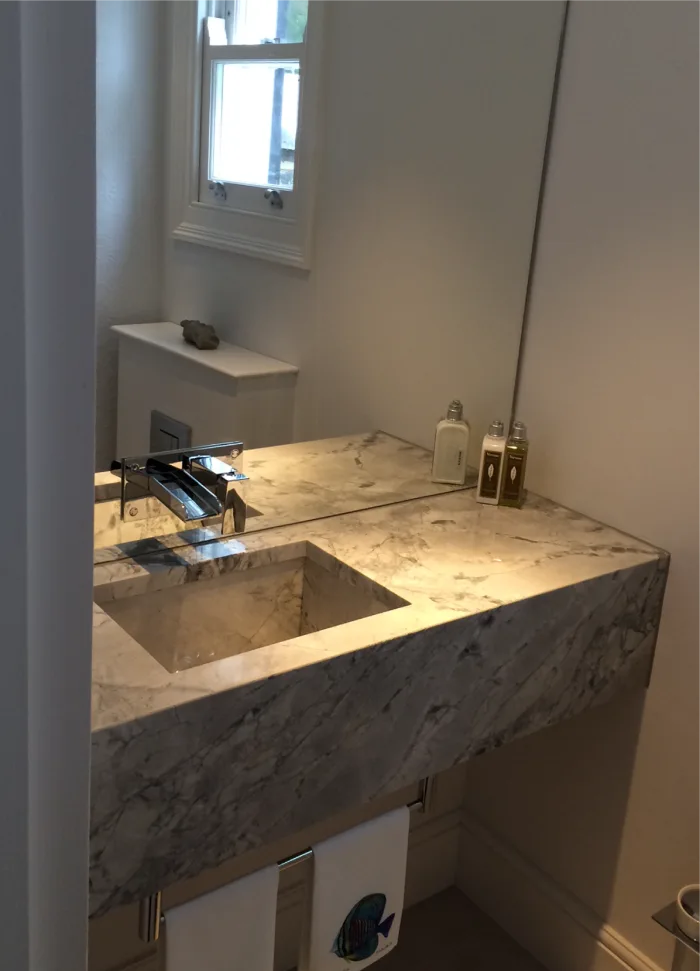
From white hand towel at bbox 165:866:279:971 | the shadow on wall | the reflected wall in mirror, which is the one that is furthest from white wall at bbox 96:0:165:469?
the shadow on wall

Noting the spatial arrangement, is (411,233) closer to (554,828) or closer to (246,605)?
(246,605)

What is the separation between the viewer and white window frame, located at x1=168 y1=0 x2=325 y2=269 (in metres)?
1.19

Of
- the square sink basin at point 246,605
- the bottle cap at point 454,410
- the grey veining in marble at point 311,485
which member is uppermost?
the bottle cap at point 454,410

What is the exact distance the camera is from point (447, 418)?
1725mm

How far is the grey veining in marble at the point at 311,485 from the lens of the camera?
1.40 meters

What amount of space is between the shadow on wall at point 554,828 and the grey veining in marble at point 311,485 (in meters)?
0.55

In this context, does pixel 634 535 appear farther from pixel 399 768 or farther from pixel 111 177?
pixel 111 177

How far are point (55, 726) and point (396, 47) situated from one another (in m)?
1.22

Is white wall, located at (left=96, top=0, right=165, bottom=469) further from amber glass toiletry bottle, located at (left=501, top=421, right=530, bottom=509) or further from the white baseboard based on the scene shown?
the white baseboard

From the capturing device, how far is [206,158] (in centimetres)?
124

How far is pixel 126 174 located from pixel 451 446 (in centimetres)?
79

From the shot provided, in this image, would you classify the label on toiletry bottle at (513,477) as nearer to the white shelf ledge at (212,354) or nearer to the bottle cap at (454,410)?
the bottle cap at (454,410)

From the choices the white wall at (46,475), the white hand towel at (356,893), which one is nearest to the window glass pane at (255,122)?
the white wall at (46,475)

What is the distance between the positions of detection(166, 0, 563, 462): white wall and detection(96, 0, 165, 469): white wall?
3.1 inches
